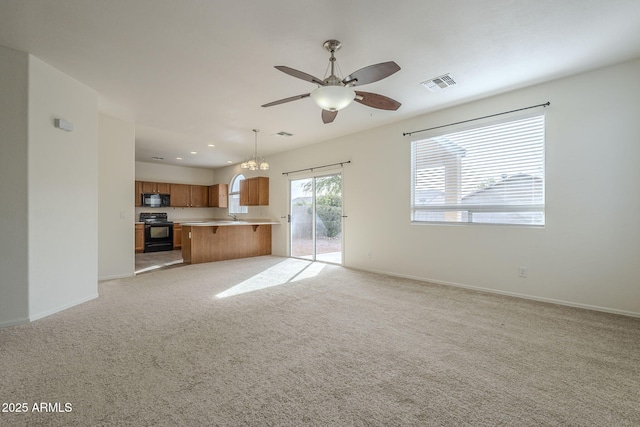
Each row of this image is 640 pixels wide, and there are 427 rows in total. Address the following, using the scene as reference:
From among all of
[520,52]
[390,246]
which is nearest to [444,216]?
[390,246]

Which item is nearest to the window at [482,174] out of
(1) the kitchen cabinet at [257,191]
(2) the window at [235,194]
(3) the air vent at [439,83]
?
(3) the air vent at [439,83]

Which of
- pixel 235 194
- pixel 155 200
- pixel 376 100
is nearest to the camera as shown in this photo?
pixel 376 100

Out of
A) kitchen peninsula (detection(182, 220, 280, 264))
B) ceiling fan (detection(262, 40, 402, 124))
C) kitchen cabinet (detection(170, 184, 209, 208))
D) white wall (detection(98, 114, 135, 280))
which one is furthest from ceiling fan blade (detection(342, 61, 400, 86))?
kitchen cabinet (detection(170, 184, 209, 208))

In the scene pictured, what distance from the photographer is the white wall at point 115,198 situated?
14.5 feet

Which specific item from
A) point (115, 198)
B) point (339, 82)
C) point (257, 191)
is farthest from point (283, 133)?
point (339, 82)

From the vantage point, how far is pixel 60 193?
3.10m

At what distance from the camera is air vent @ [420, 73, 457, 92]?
3246 millimetres

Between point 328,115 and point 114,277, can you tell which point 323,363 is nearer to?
point 328,115

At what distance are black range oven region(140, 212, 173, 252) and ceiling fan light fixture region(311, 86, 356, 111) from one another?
7.50 metres

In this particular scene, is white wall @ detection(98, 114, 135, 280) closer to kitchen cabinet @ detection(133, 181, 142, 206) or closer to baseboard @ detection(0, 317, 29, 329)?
baseboard @ detection(0, 317, 29, 329)

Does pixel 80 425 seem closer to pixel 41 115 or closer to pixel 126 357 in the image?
pixel 126 357

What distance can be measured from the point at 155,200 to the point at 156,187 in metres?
0.44

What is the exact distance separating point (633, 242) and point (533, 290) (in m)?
1.07

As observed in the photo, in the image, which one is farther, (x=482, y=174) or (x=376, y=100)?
(x=482, y=174)
